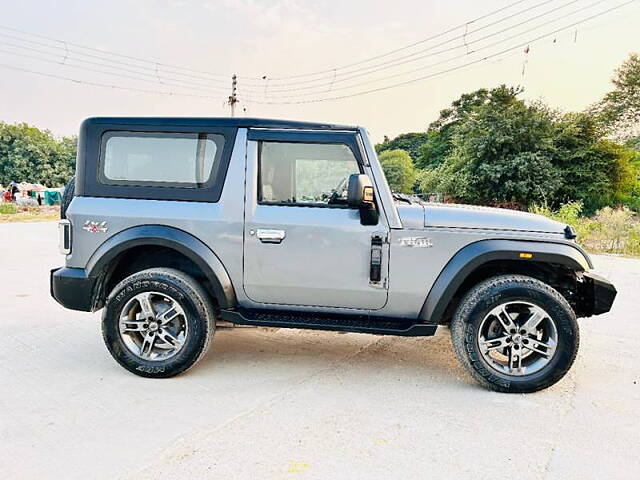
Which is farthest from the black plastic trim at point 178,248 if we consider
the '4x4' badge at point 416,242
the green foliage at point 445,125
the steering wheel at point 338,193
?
the green foliage at point 445,125

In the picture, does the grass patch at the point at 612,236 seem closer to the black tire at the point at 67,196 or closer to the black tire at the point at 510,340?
the black tire at the point at 510,340

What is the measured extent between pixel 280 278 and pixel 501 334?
5.31ft

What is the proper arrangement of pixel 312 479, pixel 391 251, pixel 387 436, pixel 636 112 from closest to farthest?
pixel 312 479 → pixel 387 436 → pixel 391 251 → pixel 636 112

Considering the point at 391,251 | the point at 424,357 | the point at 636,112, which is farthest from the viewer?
the point at 636,112

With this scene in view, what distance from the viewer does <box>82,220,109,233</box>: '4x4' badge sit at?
3.43 meters

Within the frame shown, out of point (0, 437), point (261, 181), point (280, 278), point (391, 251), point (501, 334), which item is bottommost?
point (0, 437)

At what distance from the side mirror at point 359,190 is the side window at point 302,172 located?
24cm

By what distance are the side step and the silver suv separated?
0.04 feet

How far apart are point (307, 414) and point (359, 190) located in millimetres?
1466

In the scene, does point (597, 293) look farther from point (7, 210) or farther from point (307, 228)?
point (7, 210)

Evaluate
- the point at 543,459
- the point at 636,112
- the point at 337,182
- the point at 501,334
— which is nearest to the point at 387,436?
the point at 543,459

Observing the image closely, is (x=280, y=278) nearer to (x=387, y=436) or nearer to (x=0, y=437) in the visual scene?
(x=387, y=436)

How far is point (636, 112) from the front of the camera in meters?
29.6

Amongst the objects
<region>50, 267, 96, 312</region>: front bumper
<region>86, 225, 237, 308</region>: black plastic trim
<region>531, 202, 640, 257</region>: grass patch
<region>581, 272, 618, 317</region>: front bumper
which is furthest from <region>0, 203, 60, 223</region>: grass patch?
<region>581, 272, 618, 317</region>: front bumper
